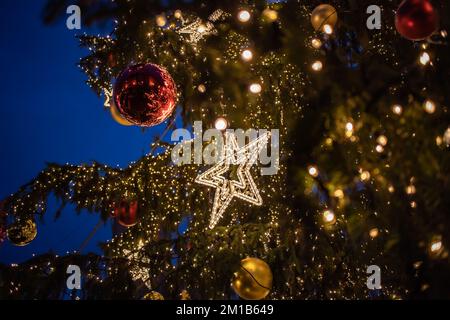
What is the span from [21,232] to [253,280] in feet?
9.56

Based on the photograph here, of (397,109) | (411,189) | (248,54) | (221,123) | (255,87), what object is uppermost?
(248,54)

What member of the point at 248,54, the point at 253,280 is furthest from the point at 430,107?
the point at 248,54

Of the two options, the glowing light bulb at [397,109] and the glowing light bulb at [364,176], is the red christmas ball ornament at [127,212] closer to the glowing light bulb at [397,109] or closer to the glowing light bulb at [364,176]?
the glowing light bulb at [364,176]

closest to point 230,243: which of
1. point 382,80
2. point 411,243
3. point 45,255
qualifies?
point 45,255

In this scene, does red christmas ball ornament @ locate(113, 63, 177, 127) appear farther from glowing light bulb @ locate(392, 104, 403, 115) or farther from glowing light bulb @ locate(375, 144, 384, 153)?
glowing light bulb @ locate(392, 104, 403, 115)

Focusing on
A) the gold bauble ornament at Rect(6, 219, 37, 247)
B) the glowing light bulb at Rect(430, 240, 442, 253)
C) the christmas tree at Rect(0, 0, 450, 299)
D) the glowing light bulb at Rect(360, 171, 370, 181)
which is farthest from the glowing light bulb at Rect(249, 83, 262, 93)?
Answer: the gold bauble ornament at Rect(6, 219, 37, 247)

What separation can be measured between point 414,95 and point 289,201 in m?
1.63

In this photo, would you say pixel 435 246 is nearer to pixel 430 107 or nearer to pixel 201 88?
pixel 430 107

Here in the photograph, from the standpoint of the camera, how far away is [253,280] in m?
2.72

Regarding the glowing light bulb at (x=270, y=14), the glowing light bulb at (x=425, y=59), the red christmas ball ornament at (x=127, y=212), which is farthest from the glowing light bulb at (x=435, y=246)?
the red christmas ball ornament at (x=127, y=212)

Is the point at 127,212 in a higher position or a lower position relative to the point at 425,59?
higher

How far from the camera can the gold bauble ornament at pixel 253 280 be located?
8.95 feet

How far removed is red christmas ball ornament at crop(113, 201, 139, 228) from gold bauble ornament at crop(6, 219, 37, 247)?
98 centimetres

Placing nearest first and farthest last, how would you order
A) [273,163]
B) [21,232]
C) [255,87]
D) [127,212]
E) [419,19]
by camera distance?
[419,19] → [255,87] → [273,163] → [127,212] → [21,232]
